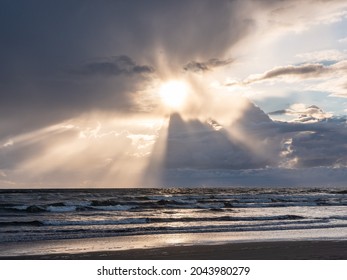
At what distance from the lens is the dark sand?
55.7ft

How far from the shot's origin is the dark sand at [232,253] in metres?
17.0

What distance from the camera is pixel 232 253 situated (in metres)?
18.1

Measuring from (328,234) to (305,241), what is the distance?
4308 millimetres

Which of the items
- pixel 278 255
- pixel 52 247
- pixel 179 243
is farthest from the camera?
pixel 179 243

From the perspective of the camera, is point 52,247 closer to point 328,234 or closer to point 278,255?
point 278,255

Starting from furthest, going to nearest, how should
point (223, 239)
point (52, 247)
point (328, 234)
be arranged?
point (328, 234) < point (223, 239) < point (52, 247)

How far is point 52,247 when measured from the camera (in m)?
20.1

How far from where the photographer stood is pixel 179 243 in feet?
70.3

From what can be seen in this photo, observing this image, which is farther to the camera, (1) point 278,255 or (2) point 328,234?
(2) point 328,234
